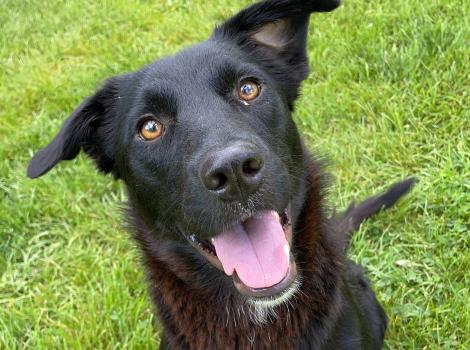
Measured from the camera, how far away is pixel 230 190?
1.81 m

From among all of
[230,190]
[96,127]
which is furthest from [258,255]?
[96,127]

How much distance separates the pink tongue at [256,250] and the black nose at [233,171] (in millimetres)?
217

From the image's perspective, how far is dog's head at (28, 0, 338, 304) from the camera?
1899mm

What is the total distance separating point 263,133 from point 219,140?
23cm

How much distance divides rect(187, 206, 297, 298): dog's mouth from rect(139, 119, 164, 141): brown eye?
0.45 metres

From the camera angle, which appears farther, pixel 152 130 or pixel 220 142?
pixel 152 130

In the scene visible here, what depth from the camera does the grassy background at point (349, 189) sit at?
3.02 m

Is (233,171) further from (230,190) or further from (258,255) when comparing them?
(258,255)

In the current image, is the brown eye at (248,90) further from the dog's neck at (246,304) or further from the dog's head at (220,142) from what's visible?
the dog's neck at (246,304)

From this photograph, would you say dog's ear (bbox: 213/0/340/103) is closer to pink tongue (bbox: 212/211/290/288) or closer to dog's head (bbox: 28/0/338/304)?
dog's head (bbox: 28/0/338/304)

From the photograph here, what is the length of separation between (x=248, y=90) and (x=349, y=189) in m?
1.63

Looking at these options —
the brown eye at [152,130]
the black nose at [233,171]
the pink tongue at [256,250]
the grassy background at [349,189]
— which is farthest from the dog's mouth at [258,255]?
the grassy background at [349,189]

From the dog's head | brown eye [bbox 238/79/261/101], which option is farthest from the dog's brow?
brown eye [bbox 238/79/261/101]

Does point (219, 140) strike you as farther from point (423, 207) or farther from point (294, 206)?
point (423, 207)
